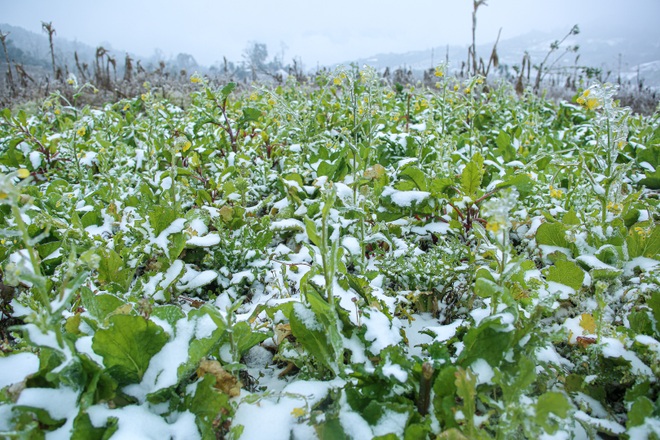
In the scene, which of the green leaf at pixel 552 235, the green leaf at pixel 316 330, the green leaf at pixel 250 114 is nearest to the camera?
the green leaf at pixel 316 330

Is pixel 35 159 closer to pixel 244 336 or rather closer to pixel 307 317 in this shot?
pixel 244 336

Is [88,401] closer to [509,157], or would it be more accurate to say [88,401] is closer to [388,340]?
[388,340]

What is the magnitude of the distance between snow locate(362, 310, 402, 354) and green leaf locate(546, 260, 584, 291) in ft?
2.43

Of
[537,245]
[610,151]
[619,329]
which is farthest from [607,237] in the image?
[619,329]

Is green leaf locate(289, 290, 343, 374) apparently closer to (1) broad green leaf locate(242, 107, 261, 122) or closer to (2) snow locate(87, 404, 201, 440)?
(2) snow locate(87, 404, 201, 440)

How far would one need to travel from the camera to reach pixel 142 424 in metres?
1.08

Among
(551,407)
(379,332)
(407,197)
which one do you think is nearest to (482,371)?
(551,407)

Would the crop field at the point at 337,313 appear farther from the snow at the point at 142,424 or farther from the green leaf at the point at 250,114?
the green leaf at the point at 250,114

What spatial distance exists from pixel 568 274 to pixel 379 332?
0.84 meters

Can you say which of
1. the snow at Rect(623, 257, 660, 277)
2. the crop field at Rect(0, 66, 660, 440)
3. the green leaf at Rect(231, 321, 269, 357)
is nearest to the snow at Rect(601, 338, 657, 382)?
the crop field at Rect(0, 66, 660, 440)

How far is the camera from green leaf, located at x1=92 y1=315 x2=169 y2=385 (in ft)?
3.78

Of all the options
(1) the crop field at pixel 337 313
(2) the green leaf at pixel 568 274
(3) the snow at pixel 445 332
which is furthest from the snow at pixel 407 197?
(3) the snow at pixel 445 332

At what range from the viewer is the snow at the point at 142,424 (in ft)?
3.41

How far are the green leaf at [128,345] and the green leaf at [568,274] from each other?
1475 millimetres
